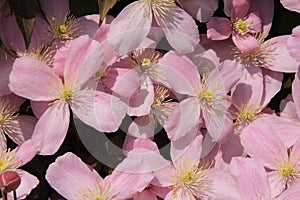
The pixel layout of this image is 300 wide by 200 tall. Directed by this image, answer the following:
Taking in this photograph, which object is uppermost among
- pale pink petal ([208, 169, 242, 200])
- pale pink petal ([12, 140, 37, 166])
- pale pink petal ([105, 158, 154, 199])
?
pale pink petal ([12, 140, 37, 166])

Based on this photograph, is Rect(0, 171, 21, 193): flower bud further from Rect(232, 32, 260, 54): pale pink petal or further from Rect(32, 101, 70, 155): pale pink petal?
Rect(232, 32, 260, 54): pale pink petal

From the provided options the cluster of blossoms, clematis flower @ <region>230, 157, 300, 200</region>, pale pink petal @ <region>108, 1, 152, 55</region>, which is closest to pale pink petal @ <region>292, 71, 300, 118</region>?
the cluster of blossoms

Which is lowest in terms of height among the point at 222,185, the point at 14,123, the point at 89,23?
the point at 222,185

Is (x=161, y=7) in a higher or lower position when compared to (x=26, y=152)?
higher

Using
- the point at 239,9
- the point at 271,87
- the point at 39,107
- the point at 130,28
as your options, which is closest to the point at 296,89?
the point at 271,87

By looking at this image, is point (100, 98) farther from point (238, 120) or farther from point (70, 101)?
point (238, 120)

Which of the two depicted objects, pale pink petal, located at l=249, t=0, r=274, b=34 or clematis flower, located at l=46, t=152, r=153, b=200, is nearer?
clematis flower, located at l=46, t=152, r=153, b=200

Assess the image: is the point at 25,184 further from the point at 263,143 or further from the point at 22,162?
the point at 263,143
